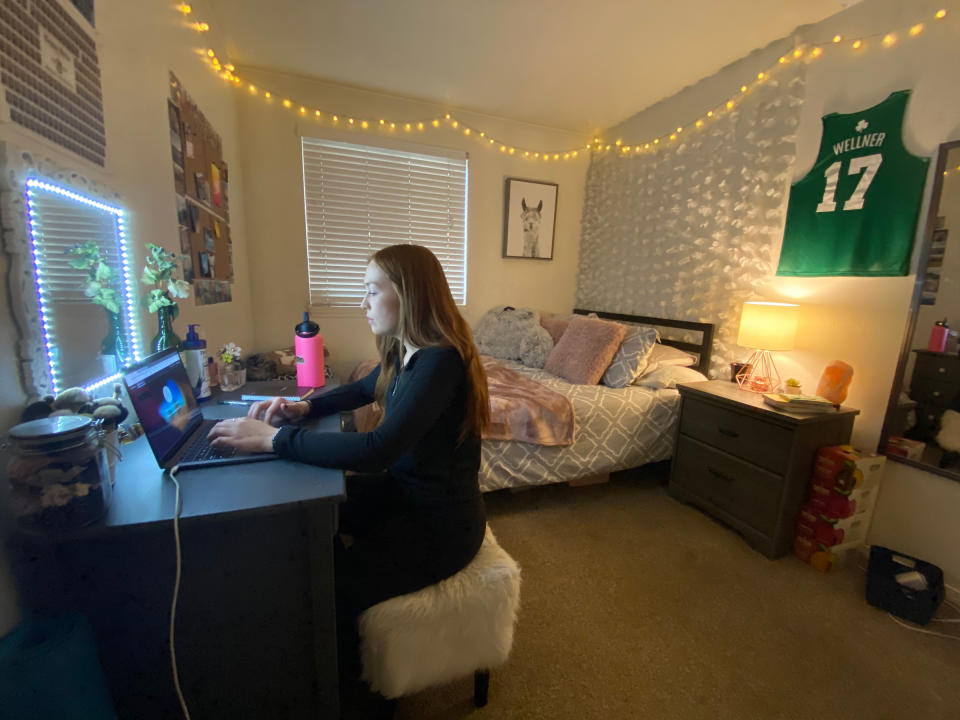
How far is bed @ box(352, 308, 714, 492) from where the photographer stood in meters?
2.10

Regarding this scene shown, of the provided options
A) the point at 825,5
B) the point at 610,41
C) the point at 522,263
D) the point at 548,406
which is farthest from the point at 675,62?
the point at 548,406

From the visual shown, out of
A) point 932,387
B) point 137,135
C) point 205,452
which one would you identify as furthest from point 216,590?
point 932,387

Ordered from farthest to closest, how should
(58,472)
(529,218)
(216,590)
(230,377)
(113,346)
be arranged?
(529,218), (230,377), (113,346), (216,590), (58,472)

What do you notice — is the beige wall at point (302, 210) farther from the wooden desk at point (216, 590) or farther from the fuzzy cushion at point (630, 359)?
the wooden desk at point (216, 590)

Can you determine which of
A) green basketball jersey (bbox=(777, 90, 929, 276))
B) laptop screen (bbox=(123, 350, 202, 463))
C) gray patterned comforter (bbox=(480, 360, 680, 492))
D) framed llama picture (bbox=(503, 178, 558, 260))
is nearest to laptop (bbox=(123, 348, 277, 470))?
laptop screen (bbox=(123, 350, 202, 463))

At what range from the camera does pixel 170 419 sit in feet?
3.21

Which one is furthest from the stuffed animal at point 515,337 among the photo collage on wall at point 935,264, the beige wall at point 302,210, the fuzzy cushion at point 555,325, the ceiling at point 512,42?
the photo collage on wall at point 935,264

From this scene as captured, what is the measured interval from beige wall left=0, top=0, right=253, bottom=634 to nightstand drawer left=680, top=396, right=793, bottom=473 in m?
2.48

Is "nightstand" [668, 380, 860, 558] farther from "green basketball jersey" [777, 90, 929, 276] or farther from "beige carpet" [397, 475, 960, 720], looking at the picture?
"green basketball jersey" [777, 90, 929, 276]

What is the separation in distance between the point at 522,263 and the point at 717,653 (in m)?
3.06

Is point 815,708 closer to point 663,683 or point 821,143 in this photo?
point 663,683

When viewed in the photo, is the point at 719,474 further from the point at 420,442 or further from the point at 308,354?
the point at 308,354

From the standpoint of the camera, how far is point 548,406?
2137 millimetres

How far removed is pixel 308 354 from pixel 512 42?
7.15 feet
